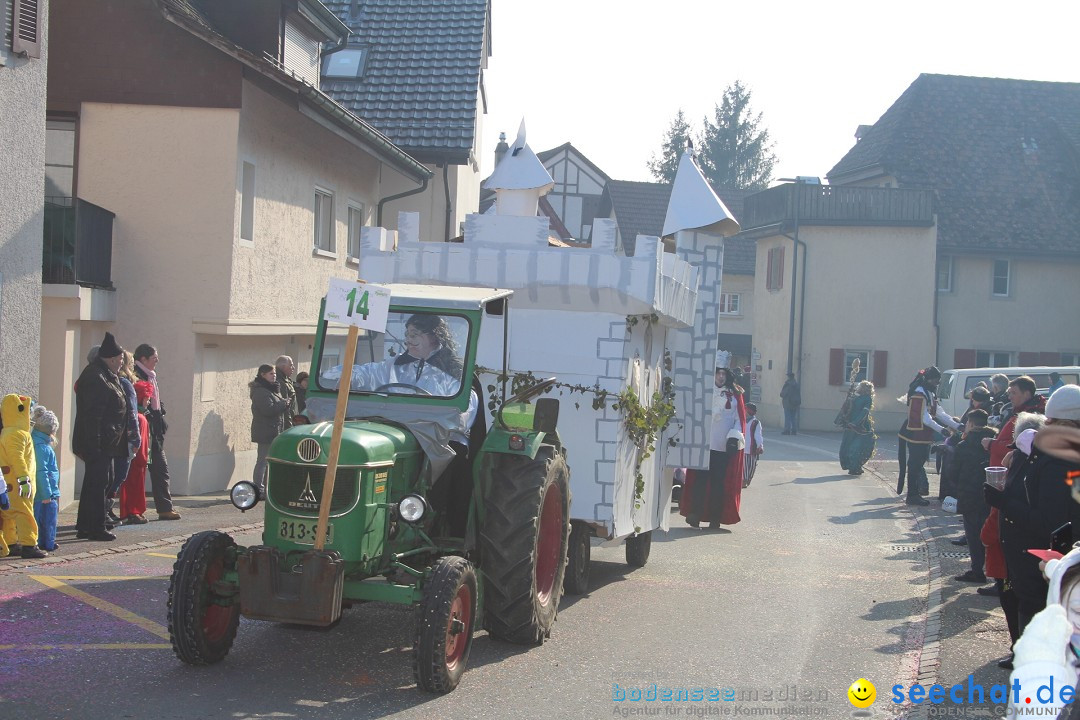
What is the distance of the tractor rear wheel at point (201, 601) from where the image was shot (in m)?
6.61

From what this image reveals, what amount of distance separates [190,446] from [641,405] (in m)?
7.25

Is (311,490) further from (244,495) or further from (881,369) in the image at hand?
(881,369)

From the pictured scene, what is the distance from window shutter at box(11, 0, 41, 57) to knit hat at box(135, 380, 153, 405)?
3.47m

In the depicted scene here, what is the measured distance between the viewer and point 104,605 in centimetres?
855

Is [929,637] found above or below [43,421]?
below

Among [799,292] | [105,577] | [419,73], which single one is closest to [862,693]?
[105,577]

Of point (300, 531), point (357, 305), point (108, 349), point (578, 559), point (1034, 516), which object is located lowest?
point (578, 559)

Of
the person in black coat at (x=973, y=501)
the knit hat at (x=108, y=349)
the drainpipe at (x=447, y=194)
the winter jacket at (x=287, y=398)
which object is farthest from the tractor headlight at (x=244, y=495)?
the drainpipe at (x=447, y=194)

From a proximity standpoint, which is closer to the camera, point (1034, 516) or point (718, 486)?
point (1034, 516)

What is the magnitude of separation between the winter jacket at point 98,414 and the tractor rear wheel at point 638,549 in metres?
4.91

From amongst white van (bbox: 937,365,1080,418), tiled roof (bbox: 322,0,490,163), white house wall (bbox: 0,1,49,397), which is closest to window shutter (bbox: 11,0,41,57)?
white house wall (bbox: 0,1,49,397)

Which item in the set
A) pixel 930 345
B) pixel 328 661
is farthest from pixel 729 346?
pixel 328 661

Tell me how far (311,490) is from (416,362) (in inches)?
58.9

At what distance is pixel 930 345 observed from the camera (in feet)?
126
